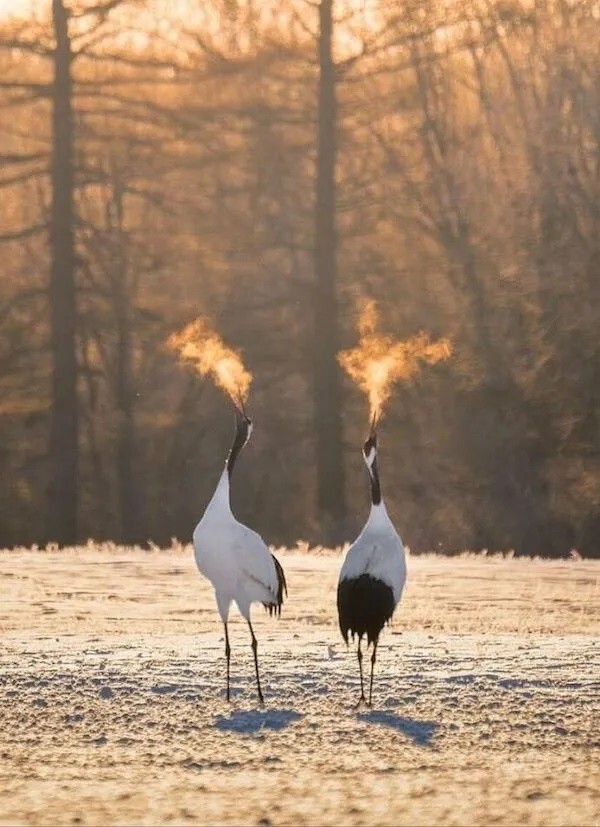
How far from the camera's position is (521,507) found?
1428 inches

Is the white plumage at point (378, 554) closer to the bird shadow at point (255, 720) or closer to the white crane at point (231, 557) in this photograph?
the white crane at point (231, 557)

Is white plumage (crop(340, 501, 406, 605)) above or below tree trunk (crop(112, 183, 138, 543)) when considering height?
below

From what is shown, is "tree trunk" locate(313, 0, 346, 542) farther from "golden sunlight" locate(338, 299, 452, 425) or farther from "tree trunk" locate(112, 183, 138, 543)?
"golden sunlight" locate(338, 299, 452, 425)

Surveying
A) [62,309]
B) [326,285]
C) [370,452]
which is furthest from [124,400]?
[370,452]

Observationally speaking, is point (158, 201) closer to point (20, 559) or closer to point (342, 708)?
point (20, 559)

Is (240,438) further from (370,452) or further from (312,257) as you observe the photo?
(312,257)

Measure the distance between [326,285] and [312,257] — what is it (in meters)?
4.24

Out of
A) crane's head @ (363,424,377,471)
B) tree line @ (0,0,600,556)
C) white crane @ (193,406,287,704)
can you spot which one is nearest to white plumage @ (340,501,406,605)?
crane's head @ (363,424,377,471)

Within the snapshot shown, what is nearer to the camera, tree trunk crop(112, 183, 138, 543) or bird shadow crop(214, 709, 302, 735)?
bird shadow crop(214, 709, 302, 735)

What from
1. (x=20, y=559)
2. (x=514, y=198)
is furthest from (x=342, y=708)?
(x=514, y=198)

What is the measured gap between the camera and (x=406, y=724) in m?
11.5

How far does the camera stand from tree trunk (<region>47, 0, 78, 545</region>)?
103ft

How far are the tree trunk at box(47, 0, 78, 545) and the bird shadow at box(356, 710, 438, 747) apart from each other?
65.8 feet

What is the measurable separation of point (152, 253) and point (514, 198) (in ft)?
23.1
